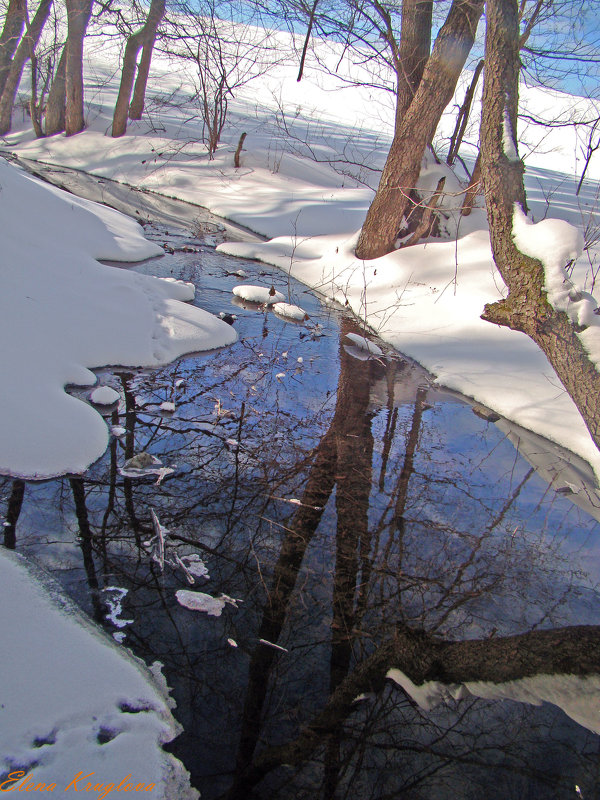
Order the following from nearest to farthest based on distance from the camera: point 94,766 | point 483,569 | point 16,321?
point 94,766, point 483,569, point 16,321

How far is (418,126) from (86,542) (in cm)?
692

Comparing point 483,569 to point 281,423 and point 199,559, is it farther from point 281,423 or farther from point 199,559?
point 281,423

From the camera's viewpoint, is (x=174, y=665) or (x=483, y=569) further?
(x=483, y=569)

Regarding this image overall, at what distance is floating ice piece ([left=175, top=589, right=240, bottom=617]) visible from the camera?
2482mm

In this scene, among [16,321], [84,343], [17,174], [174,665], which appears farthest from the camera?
[17,174]

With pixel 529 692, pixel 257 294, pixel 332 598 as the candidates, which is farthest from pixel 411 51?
pixel 529 692

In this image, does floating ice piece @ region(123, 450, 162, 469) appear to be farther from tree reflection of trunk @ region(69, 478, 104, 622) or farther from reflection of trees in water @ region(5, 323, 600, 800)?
tree reflection of trunk @ region(69, 478, 104, 622)

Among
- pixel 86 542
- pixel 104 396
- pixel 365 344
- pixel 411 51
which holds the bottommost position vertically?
pixel 86 542

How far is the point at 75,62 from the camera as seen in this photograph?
14.1m

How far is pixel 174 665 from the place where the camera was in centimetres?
219

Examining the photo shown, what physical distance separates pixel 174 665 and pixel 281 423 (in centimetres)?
223

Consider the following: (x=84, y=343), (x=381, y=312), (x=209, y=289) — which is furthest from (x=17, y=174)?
(x=381, y=312)

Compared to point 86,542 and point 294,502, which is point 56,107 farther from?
point 86,542

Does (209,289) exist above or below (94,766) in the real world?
above
